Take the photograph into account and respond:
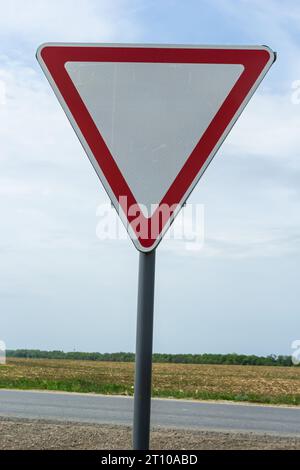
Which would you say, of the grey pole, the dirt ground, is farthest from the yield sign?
the dirt ground

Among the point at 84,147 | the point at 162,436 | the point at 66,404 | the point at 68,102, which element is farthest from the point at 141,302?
the point at 66,404

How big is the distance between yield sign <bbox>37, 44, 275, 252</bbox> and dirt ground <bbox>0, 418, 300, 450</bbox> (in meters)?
5.59

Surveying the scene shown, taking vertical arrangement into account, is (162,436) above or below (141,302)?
below

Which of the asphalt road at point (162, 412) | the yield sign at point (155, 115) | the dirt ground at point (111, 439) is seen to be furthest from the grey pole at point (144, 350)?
the asphalt road at point (162, 412)

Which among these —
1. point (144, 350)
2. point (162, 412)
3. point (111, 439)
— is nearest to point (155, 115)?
point (144, 350)

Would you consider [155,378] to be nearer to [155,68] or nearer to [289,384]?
[289,384]

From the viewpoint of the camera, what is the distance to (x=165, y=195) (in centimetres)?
265

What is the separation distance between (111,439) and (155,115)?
658 centimetres

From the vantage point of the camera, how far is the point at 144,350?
2.61m

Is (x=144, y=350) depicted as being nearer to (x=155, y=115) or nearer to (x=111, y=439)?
(x=155, y=115)

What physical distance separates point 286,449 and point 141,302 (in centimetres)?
585

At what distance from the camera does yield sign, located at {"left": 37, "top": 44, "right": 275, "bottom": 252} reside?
265cm
